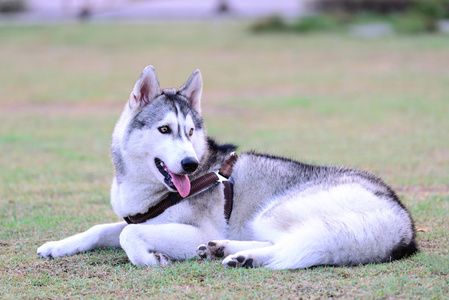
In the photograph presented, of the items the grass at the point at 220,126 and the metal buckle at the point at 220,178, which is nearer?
the grass at the point at 220,126

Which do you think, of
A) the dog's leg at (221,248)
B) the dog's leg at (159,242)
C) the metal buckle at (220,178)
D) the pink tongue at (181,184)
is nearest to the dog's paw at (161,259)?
the dog's leg at (159,242)

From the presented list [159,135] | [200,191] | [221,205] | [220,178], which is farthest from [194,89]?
[221,205]

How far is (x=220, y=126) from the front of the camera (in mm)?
13758

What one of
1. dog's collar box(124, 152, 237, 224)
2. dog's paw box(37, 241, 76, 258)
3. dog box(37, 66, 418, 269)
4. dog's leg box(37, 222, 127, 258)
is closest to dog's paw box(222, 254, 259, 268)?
dog box(37, 66, 418, 269)

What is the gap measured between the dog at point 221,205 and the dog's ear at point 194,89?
0.01 m

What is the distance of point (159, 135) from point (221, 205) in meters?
0.86

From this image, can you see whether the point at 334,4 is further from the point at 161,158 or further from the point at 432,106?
the point at 161,158

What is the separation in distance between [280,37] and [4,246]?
22546 millimetres

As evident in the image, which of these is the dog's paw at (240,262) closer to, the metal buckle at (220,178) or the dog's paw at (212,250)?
the dog's paw at (212,250)

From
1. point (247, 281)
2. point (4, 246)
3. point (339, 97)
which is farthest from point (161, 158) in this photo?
point (339, 97)

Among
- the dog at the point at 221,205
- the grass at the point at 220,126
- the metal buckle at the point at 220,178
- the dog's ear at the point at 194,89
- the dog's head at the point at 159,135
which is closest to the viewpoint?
the grass at the point at 220,126

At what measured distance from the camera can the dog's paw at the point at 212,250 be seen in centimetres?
527

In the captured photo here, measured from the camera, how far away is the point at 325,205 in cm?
525

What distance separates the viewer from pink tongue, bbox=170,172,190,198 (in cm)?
541
